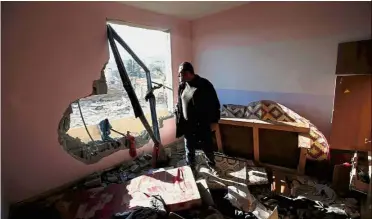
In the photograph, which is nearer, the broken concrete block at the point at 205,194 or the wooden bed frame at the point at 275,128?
the broken concrete block at the point at 205,194

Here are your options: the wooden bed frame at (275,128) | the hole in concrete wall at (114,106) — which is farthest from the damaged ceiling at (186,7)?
the wooden bed frame at (275,128)

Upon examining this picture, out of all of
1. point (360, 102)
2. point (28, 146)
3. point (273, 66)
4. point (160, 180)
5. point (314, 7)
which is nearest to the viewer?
point (360, 102)

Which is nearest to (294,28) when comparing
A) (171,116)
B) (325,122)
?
(325,122)

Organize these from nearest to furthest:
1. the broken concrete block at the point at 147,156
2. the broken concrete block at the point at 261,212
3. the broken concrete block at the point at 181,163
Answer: the broken concrete block at the point at 261,212
the broken concrete block at the point at 181,163
the broken concrete block at the point at 147,156

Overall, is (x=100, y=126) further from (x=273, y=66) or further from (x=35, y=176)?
(x=273, y=66)

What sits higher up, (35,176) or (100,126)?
(100,126)

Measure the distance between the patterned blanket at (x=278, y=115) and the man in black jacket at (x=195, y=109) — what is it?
16.8 inches

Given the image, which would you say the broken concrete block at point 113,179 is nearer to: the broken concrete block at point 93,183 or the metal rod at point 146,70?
the broken concrete block at point 93,183

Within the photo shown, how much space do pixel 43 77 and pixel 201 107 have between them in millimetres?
1354

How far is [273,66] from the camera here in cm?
274

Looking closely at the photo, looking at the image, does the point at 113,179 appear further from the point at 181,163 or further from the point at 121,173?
the point at 181,163

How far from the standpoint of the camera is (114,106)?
2.50 m

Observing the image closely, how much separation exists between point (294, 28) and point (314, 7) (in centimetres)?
27

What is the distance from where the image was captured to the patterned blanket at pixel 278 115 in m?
2.11
